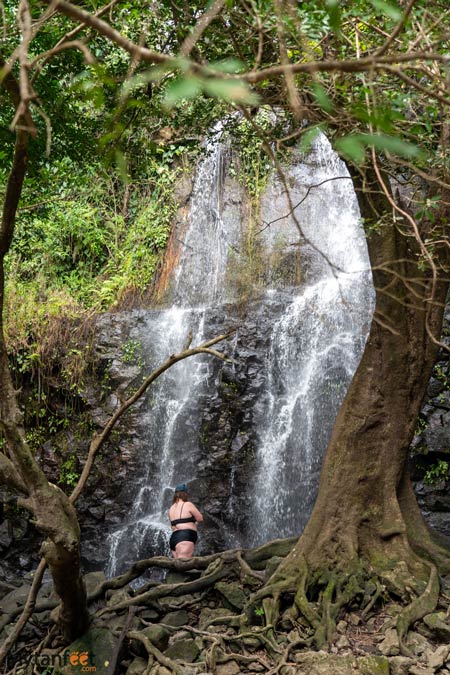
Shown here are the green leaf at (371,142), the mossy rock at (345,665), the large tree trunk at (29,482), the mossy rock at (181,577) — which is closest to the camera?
the green leaf at (371,142)

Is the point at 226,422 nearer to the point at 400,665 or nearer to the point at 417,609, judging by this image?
the point at 417,609

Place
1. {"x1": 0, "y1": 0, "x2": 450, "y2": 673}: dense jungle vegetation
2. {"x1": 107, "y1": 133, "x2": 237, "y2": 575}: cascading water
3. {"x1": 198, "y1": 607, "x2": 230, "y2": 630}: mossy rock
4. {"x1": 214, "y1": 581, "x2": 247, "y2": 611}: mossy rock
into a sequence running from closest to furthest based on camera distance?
{"x1": 0, "y1": 0, "x2": 450, "y2": 673}: dense jungle vegetation → {"x1": 198, "y1": 607, "x2": 230, "y2": 630}: mossy rock → {"x1": 214, "y1": 581, "x2": 247, "y2": 611}: mossy rock → {"x1": 107, "y1": 133, "x2": 237, "y2": 575}: cascading water

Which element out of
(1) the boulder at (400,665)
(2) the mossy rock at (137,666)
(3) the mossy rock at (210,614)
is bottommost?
(2) the mossy rock at (137,666)

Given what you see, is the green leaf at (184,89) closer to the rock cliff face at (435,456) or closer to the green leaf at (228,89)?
the green leaf at (228,89)

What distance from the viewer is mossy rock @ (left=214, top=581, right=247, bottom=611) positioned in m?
5.69

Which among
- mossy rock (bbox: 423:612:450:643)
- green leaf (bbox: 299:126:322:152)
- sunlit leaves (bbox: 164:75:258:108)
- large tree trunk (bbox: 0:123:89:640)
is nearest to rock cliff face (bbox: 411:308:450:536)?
mossy rock (bbox: 423:612:450:643)

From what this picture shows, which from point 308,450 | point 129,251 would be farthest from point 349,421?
point 129,251

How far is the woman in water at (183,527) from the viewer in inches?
286

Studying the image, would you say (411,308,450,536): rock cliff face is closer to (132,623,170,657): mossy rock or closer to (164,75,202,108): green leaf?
(132,623,170,657): mossy rock

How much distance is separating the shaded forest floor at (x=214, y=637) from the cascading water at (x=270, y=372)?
12.2ft

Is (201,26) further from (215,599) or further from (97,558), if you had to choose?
(97,558)

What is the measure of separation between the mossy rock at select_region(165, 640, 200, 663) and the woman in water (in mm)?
1966

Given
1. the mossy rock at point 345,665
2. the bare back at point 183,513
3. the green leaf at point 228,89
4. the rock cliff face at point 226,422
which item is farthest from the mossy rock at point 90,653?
the green leaf at point 228,89

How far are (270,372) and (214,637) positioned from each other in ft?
19.3
